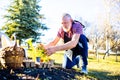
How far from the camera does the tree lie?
19125mm

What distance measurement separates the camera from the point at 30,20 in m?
19.0

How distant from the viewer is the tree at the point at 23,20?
19.1 m

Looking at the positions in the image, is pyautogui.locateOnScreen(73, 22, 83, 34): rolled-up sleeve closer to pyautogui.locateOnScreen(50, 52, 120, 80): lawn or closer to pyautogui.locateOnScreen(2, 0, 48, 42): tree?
pyautogui.locateOnScreen(50, 52, 120, 80): lawn

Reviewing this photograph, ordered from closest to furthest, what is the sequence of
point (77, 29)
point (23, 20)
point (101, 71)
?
point (77, 29) < point (101, 71) < point (23, 20)

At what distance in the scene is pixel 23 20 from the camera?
760 inches

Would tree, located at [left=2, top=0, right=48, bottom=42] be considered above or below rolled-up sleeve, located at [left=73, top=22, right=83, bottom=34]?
above

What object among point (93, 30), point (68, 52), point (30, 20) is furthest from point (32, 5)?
point (68, 52)

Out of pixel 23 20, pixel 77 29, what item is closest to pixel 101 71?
pixel 23 20

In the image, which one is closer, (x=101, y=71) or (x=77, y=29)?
(x=77, y=29)

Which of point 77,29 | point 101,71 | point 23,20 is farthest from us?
point 23,20

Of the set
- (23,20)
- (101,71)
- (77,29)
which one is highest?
(23,20)

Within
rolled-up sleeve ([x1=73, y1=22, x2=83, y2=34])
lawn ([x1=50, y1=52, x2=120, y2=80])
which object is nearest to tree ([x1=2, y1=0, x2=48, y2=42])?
lawn ([x1=50, y1=52, x2=120, y2=80])

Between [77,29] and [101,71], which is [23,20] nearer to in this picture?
[101,71]

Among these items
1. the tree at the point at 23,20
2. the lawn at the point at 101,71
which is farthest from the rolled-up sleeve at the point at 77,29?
the tree at the point at 23,20
